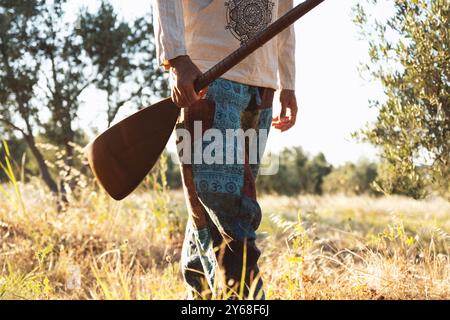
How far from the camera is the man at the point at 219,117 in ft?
8.19

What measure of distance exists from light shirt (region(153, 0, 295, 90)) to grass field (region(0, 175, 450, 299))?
1.02 meters

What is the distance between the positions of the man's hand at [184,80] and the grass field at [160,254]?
0.87 m

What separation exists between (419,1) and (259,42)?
200 cm

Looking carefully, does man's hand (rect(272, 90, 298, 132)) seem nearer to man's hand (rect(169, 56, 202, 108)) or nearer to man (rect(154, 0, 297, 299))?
man (rect(154, 0, 297, 299))

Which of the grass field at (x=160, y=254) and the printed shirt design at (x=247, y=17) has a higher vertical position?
the printed shirt design at (x=247, y=17)

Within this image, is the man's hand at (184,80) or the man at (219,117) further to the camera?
the man at (219,117)

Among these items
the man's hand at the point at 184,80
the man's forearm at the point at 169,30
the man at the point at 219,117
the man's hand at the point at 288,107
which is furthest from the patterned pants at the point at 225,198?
the man's hand at the point at 288,107

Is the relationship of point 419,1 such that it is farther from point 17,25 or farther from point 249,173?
point 17,25

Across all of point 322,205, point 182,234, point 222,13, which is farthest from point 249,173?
point 322,205

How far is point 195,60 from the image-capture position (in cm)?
263

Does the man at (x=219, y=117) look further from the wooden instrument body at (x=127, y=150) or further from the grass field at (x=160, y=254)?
the grass field at (x=160, y=254)

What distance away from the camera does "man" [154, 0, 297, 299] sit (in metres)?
2.50

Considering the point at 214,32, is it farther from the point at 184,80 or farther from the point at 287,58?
the point at 287,58

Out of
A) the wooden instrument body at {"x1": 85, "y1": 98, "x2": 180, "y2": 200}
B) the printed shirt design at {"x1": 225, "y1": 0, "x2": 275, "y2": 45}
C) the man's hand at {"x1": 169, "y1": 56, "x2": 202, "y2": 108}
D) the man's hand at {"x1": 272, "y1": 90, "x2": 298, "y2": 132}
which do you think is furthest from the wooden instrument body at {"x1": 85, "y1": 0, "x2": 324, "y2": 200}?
the man's hand at {"x1": 272, "y1": 90, "x2": 298, "y2": 132}
